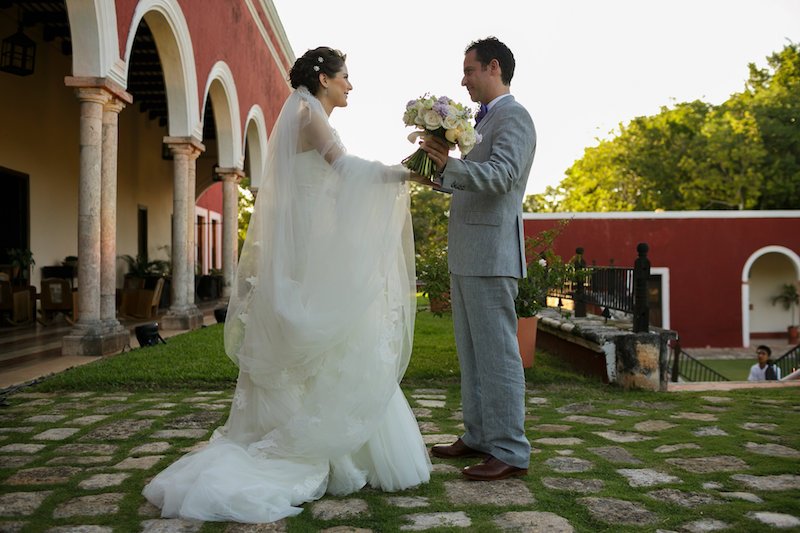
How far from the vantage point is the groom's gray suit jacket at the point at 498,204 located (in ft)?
9.77

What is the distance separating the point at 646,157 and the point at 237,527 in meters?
32.0

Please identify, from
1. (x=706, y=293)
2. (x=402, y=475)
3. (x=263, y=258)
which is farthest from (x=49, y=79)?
(x=706, y=293)

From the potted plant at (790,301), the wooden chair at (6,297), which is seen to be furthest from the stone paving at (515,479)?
the potted plant at (790,301)

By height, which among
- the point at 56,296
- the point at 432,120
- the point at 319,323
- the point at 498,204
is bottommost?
the point at 56,296

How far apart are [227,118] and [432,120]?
1105cm

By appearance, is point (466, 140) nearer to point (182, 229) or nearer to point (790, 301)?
point (182, 229)

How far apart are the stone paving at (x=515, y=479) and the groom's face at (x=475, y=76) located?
1709 millimetres

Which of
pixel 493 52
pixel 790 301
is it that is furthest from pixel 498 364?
pixel 790 301

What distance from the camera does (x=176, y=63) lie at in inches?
385

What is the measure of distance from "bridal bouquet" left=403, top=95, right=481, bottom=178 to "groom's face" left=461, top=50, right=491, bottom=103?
1.14 ft

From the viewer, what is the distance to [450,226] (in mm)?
3250

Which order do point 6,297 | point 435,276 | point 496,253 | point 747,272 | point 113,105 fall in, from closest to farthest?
point 496,253
point 435,276
point 113,105
point 6,297
point 747,272

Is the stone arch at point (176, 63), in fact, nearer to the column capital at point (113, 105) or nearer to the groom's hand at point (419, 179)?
the column capital at point (113, 105)

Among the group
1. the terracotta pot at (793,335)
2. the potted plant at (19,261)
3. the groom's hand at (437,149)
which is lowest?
the terracotta pot at (793,335)
